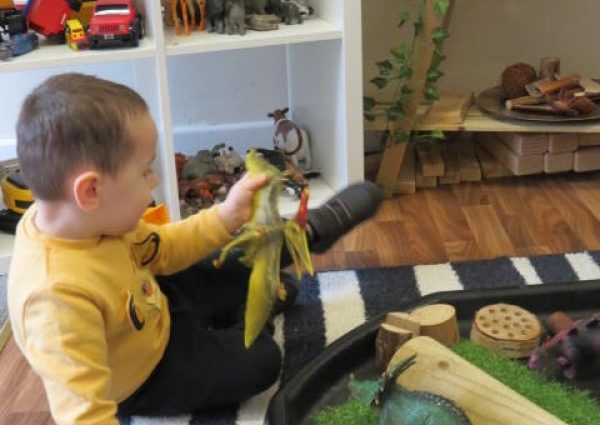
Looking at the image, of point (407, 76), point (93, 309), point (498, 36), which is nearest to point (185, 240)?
point (93, 309)

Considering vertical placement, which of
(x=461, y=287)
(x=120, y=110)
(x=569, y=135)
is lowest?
(x=461, y=287)

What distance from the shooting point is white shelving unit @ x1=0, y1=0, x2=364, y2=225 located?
1.31 m

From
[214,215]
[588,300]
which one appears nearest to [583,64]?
[588,300]

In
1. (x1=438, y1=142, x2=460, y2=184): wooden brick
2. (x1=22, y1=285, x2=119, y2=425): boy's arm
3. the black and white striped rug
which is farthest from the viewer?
(x1=438, y1=142, x2=460, y2=184): wooden brick

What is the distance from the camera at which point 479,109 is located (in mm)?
1641

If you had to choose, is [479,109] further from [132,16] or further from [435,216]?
[132,16]

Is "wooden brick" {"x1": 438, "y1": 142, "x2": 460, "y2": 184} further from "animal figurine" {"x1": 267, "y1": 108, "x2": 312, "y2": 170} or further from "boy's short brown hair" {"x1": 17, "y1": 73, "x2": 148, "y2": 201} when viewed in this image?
"boy's short brown hair" {"x1": 17, "y1": 73, "x2": 148, "y2": 201}

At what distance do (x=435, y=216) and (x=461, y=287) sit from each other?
0.91 ft

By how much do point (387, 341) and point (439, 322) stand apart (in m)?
0.07

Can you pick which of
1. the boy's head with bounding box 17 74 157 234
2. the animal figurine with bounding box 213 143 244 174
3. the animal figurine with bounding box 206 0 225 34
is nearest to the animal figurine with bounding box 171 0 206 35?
the animal figurine with bounding box 206 0 225 34

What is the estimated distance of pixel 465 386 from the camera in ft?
2.92

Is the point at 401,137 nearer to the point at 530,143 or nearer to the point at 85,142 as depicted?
the point at 530,143

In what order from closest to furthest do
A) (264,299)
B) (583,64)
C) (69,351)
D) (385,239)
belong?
(69,351)
(264,299)
(385,239)
(583,64)

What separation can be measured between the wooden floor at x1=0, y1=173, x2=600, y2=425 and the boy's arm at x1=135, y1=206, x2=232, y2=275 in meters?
0.32
